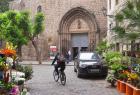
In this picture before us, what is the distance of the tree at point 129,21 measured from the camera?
1364cm

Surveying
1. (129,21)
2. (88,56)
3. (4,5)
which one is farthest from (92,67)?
(4,5)

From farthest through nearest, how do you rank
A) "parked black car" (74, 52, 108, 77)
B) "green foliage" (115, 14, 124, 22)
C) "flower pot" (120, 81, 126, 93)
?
"parked black car" (74, 52, 108, 77) < "flower pot" (120, 81, 126, 93) < "green foliage" (115, 14, 124, 22)

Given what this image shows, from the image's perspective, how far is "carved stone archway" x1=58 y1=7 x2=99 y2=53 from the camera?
52469 mm

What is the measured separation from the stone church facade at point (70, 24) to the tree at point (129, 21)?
37.8 meters

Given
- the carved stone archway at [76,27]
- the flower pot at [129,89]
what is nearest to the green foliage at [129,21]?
the flower pot at [129,89]

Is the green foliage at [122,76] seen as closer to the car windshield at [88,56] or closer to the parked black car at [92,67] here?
the parked black car at [92,67]

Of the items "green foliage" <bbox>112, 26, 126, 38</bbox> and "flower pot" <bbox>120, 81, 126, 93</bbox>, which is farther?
"flower pot" <bbox>120, 81, 126, 93</bbox>

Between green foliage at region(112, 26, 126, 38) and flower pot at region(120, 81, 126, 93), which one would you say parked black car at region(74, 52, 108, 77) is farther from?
green foliage at region(112, 26, 126, 38)

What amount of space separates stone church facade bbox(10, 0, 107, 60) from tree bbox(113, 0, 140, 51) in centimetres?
3775

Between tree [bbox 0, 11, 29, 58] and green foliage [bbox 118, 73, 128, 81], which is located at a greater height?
tree [bbox 0, 11, 29, 58]

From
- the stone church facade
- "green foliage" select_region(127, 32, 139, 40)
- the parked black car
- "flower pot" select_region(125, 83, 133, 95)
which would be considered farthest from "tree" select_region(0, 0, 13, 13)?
"green foliage" select_region(127, 32, 139, 40)

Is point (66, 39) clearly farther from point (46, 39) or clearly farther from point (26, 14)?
point (26, 14)

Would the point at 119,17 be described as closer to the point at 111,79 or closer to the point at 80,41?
the point at 111,79

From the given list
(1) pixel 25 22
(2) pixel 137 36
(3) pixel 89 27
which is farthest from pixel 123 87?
(3) pixel 89 27
